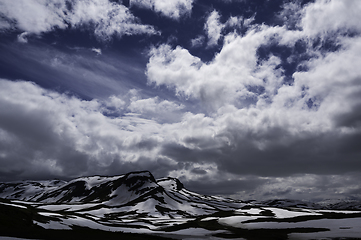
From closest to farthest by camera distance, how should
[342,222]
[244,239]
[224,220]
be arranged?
[244,239]
[342,222]
[224,220]

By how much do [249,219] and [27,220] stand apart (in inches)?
3365

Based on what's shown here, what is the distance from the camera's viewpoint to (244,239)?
64.3 metres

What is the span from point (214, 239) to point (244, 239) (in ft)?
27.3

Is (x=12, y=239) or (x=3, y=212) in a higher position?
(x=3, y=212)

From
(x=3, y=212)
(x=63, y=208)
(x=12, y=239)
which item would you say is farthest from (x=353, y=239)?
(x=63, y=208)

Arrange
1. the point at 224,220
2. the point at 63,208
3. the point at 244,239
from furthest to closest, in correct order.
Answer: the point at 63,208
the point at 224,220
the point at 244,239

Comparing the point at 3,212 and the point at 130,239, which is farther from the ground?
the point at 3,212

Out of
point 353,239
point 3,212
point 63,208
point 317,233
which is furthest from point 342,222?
point 63,208

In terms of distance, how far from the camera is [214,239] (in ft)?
212

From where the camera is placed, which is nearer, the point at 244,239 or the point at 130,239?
the point at 130,239

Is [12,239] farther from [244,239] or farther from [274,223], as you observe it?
[274,223]

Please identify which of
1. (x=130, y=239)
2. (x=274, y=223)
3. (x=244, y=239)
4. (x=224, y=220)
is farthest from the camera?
(x=224, y=220)

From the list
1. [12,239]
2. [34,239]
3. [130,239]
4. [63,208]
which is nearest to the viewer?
[12,239]

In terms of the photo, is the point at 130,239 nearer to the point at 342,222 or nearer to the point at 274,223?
the point at 274,223
